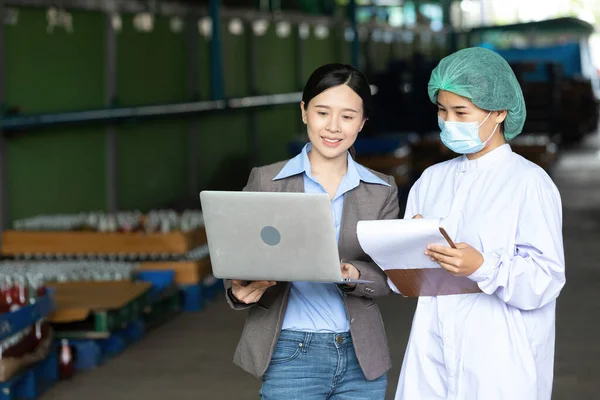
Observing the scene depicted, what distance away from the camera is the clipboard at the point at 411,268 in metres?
2.77

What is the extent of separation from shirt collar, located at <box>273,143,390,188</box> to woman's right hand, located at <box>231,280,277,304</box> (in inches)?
14.2

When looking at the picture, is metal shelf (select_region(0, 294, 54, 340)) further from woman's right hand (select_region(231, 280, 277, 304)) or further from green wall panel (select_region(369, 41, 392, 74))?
green wall panel (select_region(369, 41, 392, 74))


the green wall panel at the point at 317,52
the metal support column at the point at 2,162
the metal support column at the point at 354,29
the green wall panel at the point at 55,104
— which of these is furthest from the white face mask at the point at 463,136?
the metal support column at the point at 354,29

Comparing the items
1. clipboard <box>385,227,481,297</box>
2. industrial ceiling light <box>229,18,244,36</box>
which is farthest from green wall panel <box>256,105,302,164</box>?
clipboard <box>385,227,481,297</box>

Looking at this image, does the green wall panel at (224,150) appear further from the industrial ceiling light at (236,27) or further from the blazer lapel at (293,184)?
the blazer lapel at (293,184)

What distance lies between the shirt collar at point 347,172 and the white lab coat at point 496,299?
0.72ft

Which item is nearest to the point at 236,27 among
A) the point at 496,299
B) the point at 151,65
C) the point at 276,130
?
the point at 151,65

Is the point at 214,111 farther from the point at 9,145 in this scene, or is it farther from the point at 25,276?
the point at 25,276

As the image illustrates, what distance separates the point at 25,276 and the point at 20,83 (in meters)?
2.42

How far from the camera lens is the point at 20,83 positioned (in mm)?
8289

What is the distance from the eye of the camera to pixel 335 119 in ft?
10.2

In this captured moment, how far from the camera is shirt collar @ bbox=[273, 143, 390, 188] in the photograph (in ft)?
10.5

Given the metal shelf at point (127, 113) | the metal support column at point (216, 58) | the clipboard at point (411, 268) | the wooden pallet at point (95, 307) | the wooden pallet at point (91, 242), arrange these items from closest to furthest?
the clipboard at point (411, 268) < the wooden pallet at point (95, 307) < the wooden pallet at point (91, 242) < the metal shelf at point (127, 113) < the metal support column at point (216, 58)

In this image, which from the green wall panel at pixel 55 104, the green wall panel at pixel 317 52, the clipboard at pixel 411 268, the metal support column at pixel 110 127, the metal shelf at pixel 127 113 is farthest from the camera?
the green wall panel at pixel 317 52
